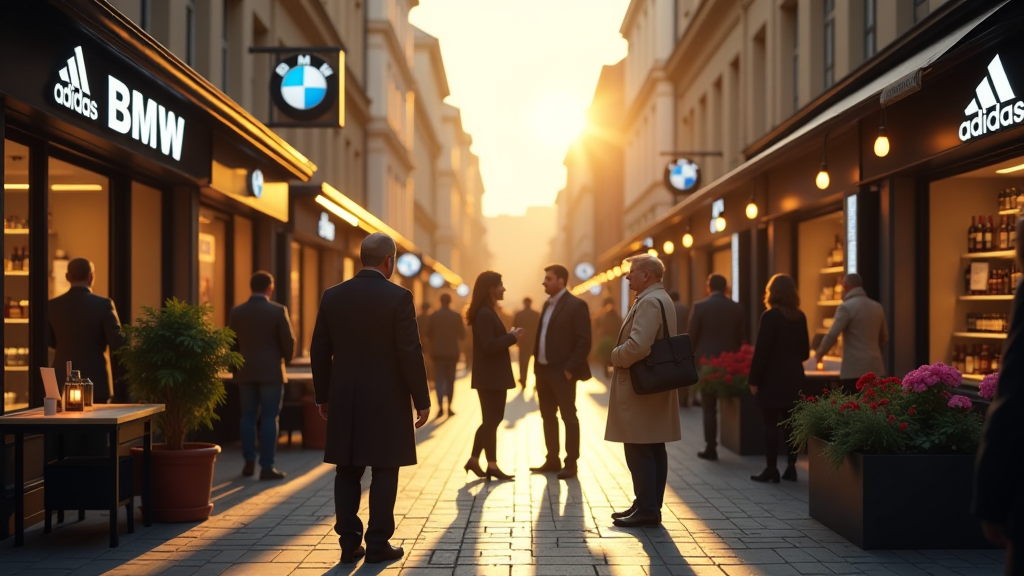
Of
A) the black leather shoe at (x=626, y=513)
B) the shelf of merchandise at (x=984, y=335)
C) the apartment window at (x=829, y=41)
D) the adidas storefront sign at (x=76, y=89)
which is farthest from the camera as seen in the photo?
the apartment window at (x=829, y=41)

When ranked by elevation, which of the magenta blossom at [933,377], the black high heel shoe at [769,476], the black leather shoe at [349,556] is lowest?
the black high heel shoe at [769,476]

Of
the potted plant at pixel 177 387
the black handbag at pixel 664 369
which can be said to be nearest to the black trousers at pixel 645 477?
the black handbag at pixel 664 369

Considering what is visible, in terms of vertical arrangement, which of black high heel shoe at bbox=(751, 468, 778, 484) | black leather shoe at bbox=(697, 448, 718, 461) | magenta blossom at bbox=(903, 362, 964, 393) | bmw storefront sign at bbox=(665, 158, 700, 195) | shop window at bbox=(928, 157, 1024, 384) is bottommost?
black leather shoe at bbox=(697, 448, 718, 461)

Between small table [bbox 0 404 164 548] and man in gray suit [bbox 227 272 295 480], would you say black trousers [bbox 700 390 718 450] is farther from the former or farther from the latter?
small table [bbox 0 404 164 548]

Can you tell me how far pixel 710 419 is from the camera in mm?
11539

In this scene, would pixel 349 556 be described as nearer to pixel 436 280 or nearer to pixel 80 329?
pixel 80 329

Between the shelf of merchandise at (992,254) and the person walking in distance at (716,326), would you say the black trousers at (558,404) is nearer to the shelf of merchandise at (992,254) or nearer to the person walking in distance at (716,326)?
the person walking in distance at (716,326)

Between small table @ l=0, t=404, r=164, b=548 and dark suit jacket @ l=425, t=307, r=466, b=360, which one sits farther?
dark suit jacket @ l=425, t=307, r=466, b=360

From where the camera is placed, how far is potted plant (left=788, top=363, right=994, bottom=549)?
22.4ft

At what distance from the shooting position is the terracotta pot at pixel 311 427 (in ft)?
41.3

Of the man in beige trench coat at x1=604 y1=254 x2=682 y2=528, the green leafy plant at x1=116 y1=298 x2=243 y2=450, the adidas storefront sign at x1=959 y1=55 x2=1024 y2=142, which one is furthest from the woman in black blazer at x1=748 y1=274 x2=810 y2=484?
the green leafy plant at x1=116 y1=298 x2=243 y2=450

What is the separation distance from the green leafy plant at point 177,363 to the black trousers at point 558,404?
3.07 metres

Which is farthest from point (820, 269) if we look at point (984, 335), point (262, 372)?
point (262, 372)

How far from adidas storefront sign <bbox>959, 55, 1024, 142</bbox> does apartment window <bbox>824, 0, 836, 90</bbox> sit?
6.82 m
